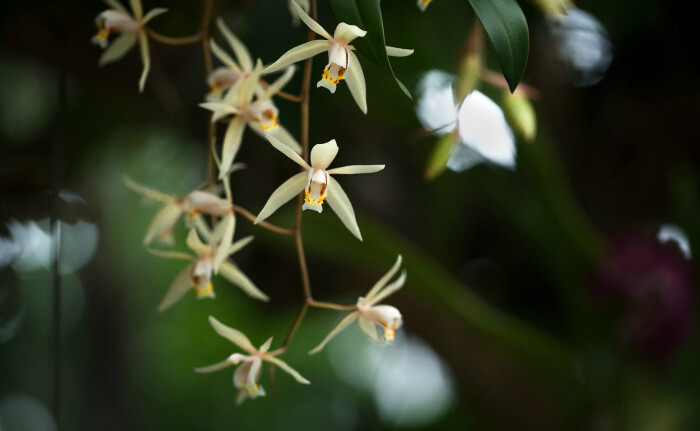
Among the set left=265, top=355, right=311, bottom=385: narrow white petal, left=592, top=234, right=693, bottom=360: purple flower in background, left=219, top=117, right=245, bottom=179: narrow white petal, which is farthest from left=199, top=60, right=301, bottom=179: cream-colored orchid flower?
left=592, top=234, right=693, bottom=360: purple flower in background

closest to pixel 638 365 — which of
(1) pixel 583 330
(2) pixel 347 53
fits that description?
(1) pixel 583 330

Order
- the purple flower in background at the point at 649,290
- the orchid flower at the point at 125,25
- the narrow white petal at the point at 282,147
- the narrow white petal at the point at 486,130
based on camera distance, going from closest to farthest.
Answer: the narrow white petal at the point at 282,147 < the orchid flower at the point at 125,25 < the narrow white petal at the point at 486,130 < the purple flower in background at the point at 649,290

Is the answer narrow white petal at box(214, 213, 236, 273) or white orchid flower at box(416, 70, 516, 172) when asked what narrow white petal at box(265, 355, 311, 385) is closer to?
narrow white petal at box(214, 213, 236, 273)

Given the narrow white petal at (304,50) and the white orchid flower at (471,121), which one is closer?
the narrow white petal at (304,50)

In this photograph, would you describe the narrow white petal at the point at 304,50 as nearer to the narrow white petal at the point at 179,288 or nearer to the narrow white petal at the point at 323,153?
the narrow white petal at the point at 323,153

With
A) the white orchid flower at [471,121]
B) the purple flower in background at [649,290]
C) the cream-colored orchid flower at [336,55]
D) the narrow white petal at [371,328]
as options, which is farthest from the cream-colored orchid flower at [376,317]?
the purple flower in background at [649,290]

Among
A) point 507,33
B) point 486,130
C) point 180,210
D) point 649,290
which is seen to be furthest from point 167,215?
point 649,290
